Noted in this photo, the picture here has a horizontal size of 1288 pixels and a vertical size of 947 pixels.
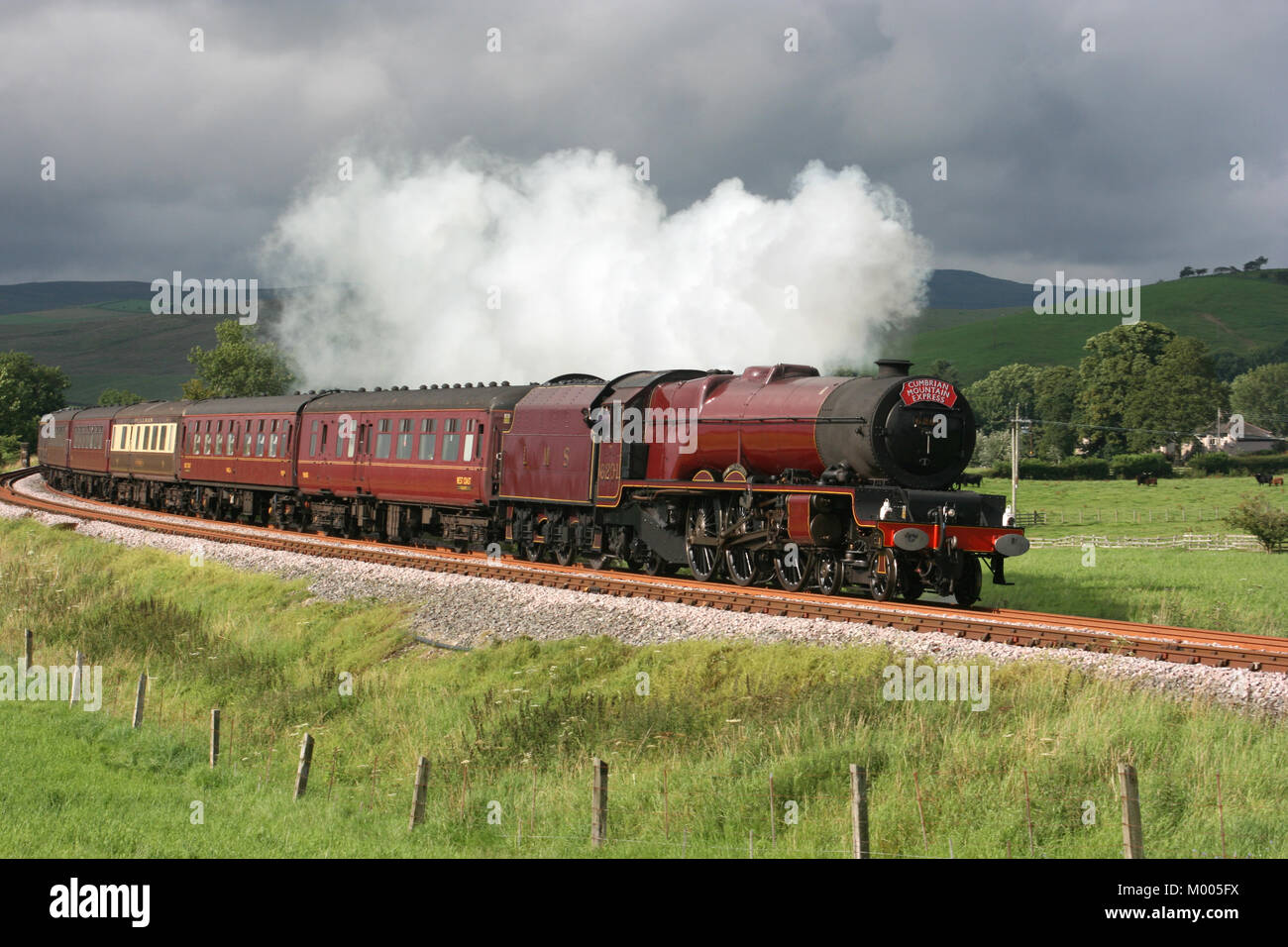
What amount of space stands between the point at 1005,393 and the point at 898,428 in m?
124

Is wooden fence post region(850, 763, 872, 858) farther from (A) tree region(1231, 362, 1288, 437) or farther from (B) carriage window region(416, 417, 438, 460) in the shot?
(A) tree region(1231, 362, 1288, 437)

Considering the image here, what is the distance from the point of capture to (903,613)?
16500 mm

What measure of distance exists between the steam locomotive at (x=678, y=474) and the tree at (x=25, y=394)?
8484cm

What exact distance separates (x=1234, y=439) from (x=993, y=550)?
9670 cm

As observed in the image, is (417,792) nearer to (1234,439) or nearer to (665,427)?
(665,427)

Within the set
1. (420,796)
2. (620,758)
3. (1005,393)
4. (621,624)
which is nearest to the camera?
(420,796)

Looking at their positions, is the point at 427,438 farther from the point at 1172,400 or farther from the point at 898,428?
the point at 1172,400

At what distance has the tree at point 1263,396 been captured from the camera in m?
132

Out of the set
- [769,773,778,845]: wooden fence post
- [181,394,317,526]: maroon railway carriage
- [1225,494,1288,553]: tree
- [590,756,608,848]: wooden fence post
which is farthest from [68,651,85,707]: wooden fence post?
[1225,494,1288,553]: tree

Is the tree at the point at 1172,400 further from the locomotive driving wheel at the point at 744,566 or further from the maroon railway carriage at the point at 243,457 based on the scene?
the locomotive driving wheel at the point at 744,566

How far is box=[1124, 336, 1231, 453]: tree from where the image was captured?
3669 inches

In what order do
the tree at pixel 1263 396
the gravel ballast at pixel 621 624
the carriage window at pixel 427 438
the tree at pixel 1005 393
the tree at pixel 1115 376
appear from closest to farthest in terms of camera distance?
the gravel ballast at pixel 621 624, the carriage window at pixel 427 438, the tree at pixel 1115 376, the tree at pixel 1263 396, the tree at pixel 1005 393

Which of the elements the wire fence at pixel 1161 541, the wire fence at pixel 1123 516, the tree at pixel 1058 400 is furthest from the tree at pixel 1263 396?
the wire fence at pixel 1161 541

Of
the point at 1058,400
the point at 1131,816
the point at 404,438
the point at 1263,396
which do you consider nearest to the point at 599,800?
the point at 1131,816
